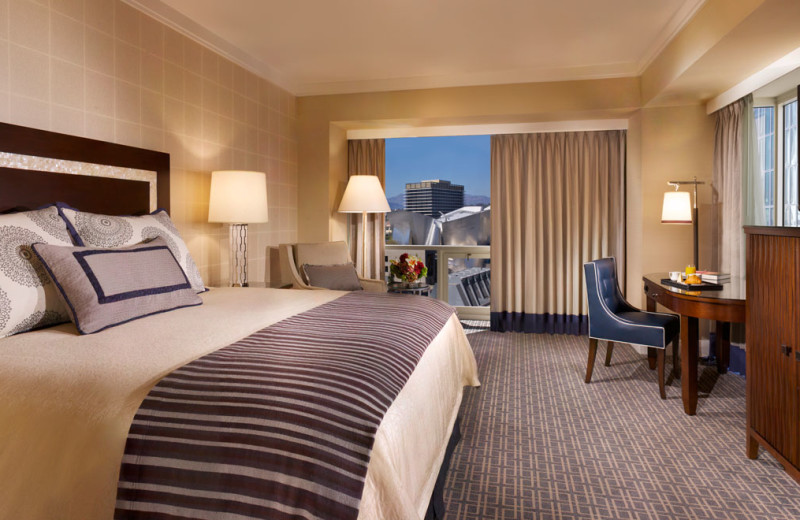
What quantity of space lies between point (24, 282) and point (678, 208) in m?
4.17

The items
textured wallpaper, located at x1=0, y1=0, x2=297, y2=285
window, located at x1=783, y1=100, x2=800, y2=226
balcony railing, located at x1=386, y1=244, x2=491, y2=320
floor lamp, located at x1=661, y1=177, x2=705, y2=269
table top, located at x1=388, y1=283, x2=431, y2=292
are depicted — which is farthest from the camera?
balcony railing, located at x1=386, y1=244, x2=491, y2=320

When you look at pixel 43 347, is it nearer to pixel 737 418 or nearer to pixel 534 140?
pixel 737 418

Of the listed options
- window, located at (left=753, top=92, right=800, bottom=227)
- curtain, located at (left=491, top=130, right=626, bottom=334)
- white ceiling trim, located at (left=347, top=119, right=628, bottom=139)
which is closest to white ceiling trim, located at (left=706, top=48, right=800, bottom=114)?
window, located at (left=753, top=92, right=800, bottom=227)

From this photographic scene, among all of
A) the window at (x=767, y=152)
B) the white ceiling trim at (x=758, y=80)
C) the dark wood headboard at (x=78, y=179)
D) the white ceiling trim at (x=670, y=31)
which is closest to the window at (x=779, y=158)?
the window at (x=767, y=152)

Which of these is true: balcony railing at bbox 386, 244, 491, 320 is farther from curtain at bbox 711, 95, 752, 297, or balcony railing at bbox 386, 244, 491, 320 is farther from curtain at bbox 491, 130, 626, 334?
curtain at bbox 711, 95, 752, 297

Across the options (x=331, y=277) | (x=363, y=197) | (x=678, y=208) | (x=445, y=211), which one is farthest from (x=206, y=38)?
(x=678, y=208)

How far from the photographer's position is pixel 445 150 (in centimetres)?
659

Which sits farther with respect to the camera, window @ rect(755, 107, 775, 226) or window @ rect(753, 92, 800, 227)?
window @ rect(755, 107, 775, 226)

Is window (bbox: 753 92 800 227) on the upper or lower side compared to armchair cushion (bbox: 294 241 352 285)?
upper

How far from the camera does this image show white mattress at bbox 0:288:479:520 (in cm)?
121

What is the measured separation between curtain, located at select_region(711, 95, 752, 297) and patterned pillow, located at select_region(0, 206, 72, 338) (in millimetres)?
4256

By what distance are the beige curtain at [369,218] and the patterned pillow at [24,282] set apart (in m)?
3.74

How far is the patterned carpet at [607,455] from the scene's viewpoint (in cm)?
203

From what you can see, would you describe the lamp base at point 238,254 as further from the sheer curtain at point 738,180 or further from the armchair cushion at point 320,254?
the sheer curtain at point 738,180
